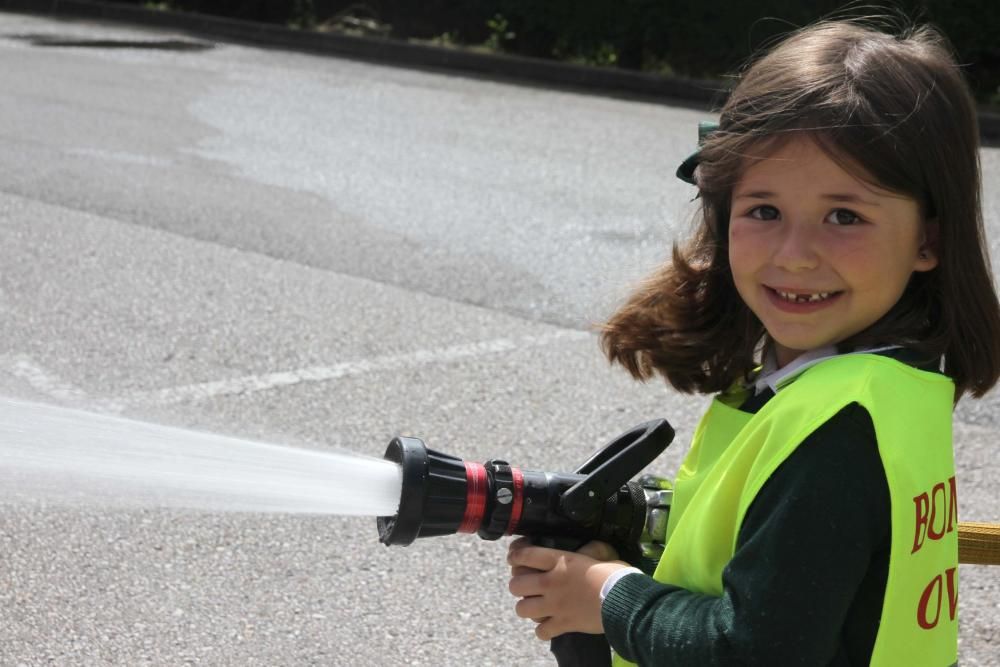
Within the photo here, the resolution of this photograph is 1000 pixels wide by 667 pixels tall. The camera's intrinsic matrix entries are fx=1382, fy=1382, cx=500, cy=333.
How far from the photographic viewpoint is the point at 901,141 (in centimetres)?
164

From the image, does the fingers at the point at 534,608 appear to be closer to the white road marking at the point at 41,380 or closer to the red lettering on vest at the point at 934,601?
the red lettering on vest at the point at 934,601

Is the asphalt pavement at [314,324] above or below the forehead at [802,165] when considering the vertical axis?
below

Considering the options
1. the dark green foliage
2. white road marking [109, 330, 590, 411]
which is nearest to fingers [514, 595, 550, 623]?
white road marking [109, 330, 590, 411]

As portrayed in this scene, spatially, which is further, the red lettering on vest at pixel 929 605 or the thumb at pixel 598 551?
the thumb at pixel 598 551

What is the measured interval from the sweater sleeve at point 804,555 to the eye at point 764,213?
317 mm

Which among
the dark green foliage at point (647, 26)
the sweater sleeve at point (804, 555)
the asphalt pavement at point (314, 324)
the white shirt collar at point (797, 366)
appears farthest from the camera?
the dark green foliage at point (647, 26)

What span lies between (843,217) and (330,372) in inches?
120

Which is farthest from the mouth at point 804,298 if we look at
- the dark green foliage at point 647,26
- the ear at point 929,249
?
the dark green foliage at point 647,26

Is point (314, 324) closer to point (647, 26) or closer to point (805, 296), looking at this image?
point (805, 296)

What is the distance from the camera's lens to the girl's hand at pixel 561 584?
1.72 m

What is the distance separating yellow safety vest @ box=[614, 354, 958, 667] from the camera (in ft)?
4.99

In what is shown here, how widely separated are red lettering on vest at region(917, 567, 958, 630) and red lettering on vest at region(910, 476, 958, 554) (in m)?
0.05

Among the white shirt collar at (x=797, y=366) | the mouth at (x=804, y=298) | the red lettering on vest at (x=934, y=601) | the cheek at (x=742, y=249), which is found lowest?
the red lettering on vest at (x=934, y=601)

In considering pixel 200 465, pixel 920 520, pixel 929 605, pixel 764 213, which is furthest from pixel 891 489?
pixel 200 465
